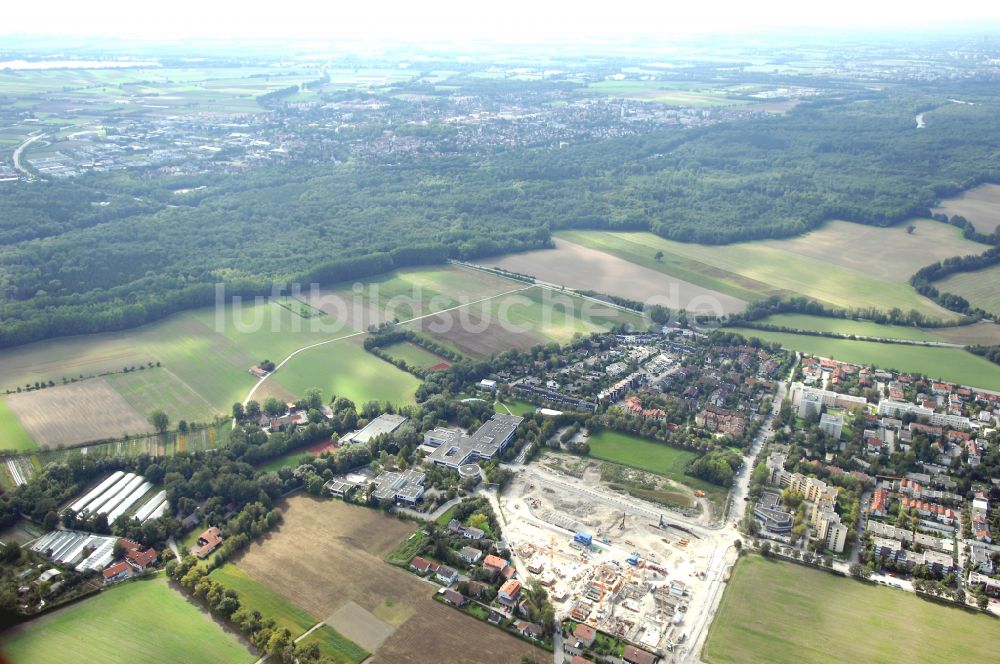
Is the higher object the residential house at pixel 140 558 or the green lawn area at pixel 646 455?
the green lawn area at pixel 646 455

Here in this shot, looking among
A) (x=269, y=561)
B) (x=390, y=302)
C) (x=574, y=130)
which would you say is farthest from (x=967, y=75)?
(x=269, y=561)

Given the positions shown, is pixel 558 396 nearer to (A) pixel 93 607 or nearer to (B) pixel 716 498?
(B) pixel 716 498

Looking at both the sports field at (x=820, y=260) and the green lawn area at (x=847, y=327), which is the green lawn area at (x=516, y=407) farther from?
the sports field at (x=820, y=260)

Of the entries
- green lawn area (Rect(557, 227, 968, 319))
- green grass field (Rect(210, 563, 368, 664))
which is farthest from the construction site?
green lawn area (Rect(557, 227, 968, 319))

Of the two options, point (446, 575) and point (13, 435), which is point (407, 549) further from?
point (13, 435)

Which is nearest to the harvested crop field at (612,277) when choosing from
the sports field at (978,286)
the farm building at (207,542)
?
the sports field at (978,286)
